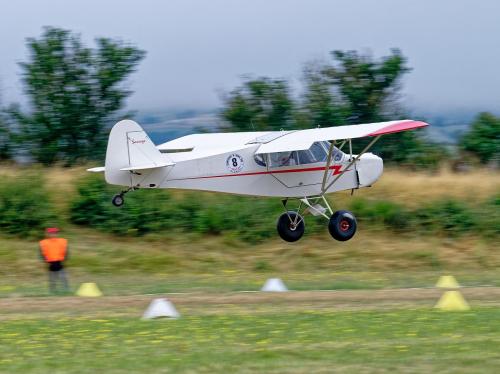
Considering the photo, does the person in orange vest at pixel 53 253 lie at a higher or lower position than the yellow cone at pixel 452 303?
higher

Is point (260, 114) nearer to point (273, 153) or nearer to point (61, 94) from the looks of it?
point (61, 94)

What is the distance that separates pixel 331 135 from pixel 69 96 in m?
16.9

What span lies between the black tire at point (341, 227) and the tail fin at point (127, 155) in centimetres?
446

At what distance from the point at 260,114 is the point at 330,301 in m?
23.1

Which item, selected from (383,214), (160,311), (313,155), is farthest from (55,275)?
(383,214)

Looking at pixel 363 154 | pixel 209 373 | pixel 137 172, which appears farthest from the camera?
pixel 363 154

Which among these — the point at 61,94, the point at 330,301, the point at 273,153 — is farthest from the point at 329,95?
the point at 330,301

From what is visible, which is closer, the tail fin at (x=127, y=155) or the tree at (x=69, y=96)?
the tail fin at (x=127, y=155)

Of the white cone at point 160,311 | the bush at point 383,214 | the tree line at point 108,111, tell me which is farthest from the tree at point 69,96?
the white cone at point 160,311

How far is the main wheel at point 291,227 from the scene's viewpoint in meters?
24.9

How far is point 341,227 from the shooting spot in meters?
24.5

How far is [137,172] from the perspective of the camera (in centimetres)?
2253

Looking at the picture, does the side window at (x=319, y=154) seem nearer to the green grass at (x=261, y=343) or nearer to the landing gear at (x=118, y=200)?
the landing gear at (x=118, y=200)

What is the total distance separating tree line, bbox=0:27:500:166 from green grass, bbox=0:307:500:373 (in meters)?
20.8
